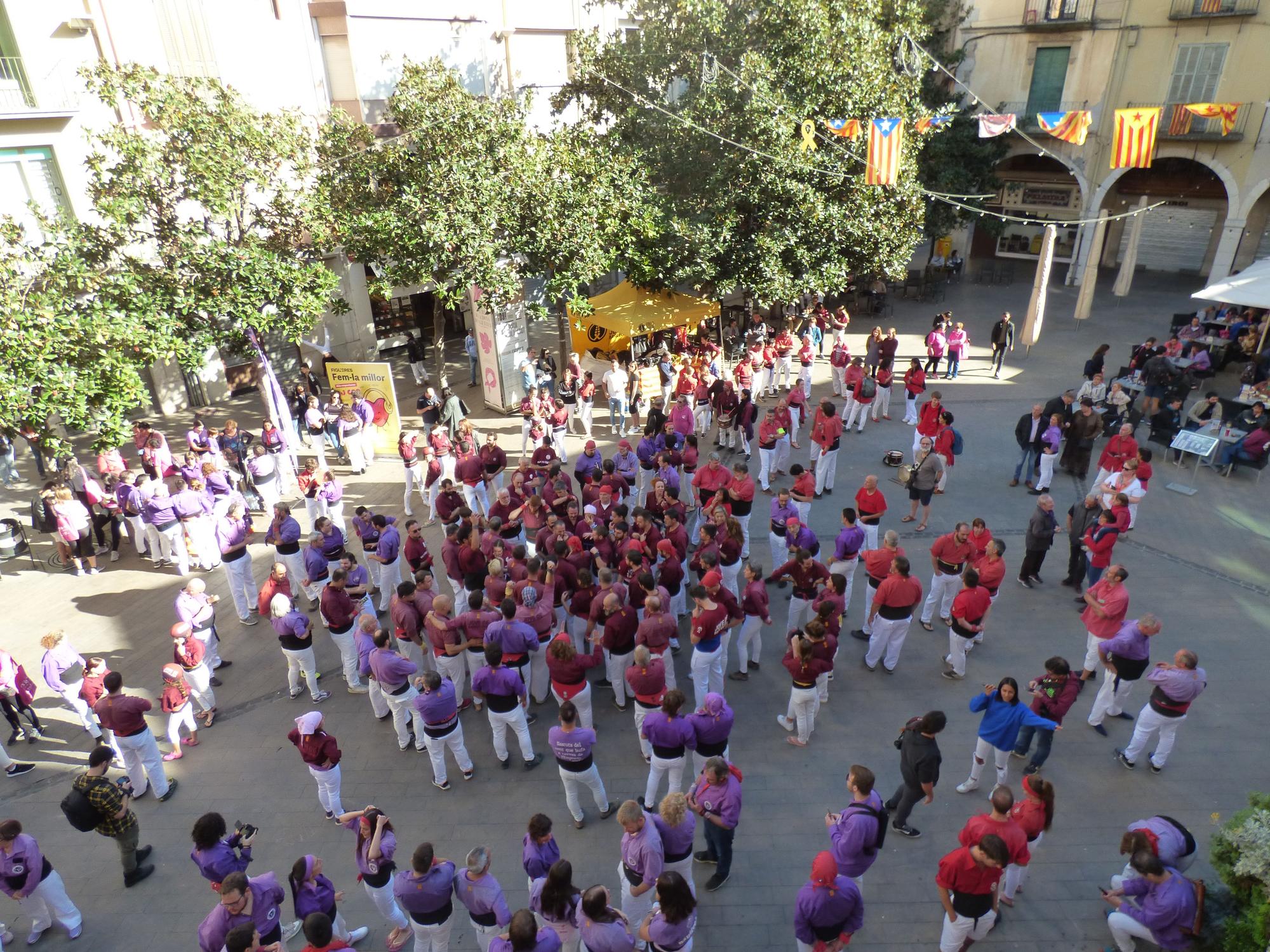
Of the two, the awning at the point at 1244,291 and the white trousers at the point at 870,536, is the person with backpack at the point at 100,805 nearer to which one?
the white trousers at the point at 870,536

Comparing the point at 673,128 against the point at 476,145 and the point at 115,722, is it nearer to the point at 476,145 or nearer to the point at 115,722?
the point at 476,145

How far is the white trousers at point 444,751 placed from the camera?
746 centimetres

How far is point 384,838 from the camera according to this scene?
18.8 ft

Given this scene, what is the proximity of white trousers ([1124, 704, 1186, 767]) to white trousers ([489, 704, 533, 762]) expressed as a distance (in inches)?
231

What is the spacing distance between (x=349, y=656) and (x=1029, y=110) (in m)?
27.7

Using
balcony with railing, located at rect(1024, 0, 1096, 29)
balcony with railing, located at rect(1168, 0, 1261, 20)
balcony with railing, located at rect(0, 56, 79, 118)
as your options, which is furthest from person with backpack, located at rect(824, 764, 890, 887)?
balcony with railing, located at rect(1024, 0, 1096, 29)

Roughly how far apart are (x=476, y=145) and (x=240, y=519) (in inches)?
349

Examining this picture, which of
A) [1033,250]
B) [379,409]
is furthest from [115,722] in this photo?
[1033,250]

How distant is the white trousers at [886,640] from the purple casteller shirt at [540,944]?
511cm

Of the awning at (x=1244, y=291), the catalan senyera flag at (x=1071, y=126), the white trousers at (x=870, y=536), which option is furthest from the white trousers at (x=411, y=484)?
the awning at (x=1244, y=291)

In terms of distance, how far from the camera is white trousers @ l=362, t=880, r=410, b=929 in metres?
6.16

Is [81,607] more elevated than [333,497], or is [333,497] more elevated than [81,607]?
[333,497]

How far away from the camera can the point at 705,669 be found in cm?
812

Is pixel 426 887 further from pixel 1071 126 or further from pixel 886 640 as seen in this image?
pixel 1071 126
